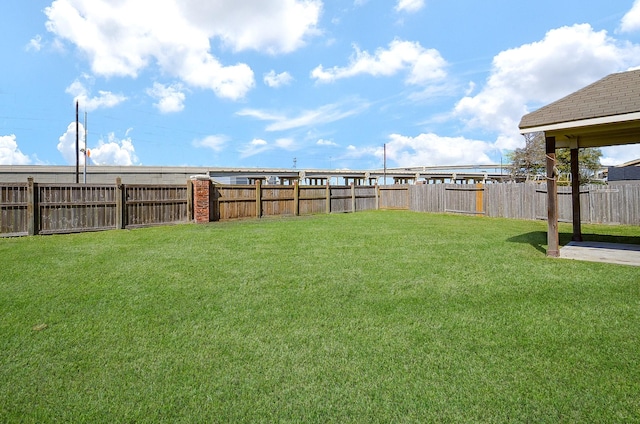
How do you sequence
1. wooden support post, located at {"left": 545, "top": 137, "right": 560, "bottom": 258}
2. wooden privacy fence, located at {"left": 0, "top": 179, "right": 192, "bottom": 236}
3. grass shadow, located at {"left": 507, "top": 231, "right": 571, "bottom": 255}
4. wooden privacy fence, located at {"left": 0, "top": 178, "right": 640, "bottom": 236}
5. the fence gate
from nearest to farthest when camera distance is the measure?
wooden support post, located at {"left": 545, "top": 137, "right": 560, "bottom": 258}, grass shadow, located at {"left": 507, "top": 231, "right": 571, "bottom": 255}, wooden privacy fence, located at {"left": 0, "top": 179, "right": 192, "bottom": 236}, wooden privacy fence, located at {"left": 0, "top": 178, "right": 640, "bottom": 236}, the fence gate

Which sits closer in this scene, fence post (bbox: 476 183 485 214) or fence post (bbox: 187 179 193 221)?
fence post (bbox: 187 179 193 221)

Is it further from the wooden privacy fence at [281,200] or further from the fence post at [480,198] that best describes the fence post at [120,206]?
the fence post at [480,198]

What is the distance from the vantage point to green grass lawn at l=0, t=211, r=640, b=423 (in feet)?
8.19

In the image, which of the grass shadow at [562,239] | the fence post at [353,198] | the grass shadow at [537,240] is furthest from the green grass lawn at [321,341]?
the fence post at [353,198]

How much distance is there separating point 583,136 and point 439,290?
670cm

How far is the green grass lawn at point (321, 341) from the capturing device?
8.19 feet

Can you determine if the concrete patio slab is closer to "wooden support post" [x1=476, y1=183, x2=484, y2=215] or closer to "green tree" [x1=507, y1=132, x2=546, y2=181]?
"wooden support post" [x1=476, y1=183, x2=484, y2=215]

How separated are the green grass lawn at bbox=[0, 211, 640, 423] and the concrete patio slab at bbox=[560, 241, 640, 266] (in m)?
0.56

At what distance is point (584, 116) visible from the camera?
22.9 ft

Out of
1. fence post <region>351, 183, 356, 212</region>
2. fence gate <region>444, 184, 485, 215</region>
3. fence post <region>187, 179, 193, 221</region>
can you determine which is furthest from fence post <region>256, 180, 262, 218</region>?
fence gate <region>444, 184, 485, 215</region>

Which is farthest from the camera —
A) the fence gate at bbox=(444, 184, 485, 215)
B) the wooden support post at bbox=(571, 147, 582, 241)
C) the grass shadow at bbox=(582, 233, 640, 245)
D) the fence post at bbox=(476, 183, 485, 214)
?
the fence gate at bbox=(444, 184, 485, 215)

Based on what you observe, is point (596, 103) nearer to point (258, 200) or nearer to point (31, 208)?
point (258, 200)

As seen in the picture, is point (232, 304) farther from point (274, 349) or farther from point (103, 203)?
point (103, 203)

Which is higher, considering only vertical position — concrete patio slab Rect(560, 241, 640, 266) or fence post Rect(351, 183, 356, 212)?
fence post Rect(351, 183, 356, 212)
